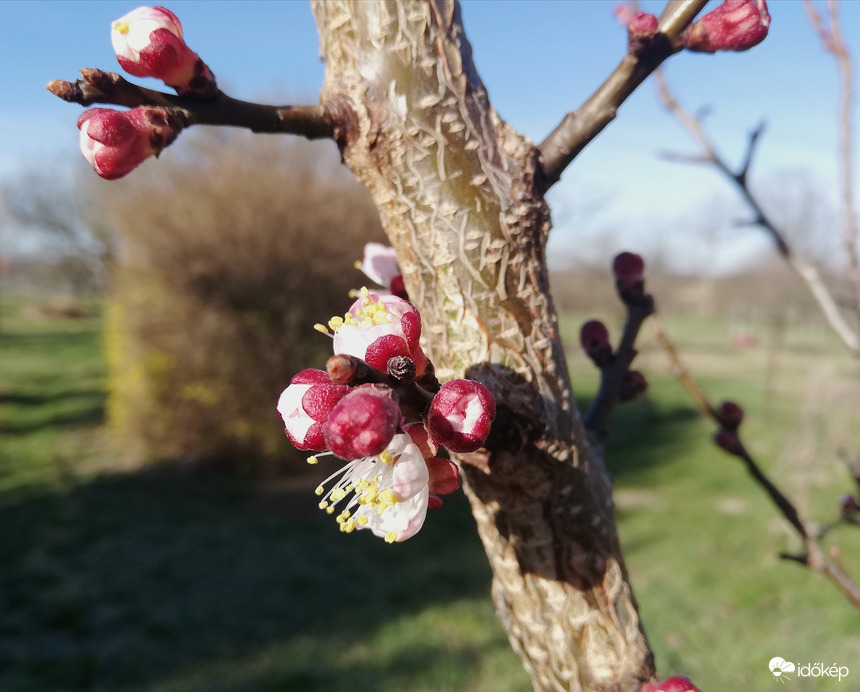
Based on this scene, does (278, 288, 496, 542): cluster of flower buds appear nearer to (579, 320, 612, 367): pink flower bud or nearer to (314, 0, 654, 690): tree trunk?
(314, 0, 654, 690): tree trunk

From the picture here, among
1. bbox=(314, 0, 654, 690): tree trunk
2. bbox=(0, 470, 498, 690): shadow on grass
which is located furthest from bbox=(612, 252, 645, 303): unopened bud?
bbox=(0, 470, 498, 690): shadow on grass

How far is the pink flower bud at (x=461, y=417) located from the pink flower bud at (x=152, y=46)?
1.64ft

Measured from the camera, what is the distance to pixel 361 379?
2.04 feet

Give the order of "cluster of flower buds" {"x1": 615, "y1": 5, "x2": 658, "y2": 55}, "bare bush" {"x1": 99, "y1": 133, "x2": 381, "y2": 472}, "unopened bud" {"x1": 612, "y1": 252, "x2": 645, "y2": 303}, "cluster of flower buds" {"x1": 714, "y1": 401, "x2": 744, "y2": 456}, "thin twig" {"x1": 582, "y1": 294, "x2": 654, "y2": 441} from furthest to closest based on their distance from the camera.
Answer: "bare bush" {"x1": 99, "y1": 133, "x2": 381, "y2": 472} < "cluster of flower buds" {"x1": 714, "y1": 401, "x2": 744, "y2": 456} < "unopened bud" {"x1": 612, "y1": 252, "x2": 645, "y2": 303} < "thin twig" {"x1": 582, "y1": 294, "x2": 654, "y2": 441} < "cluster of flower buds" {"x1": 615, "y1": 5, "x2": 658, "y2": 55}

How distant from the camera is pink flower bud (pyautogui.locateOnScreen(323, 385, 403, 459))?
571 mm

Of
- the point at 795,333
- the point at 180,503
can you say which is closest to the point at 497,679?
the point at 180,503

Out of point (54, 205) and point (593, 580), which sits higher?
point (54, 205)

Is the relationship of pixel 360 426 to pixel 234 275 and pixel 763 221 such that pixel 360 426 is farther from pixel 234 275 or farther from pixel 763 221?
pixel 234 275

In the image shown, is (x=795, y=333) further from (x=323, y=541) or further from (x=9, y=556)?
(x=9, y=556)

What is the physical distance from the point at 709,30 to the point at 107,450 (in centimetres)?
934

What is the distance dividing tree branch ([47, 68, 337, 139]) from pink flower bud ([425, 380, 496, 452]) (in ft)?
1.37

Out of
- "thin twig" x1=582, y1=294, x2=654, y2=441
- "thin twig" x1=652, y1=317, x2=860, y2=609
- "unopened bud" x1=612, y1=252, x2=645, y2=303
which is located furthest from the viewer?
"thin twig" x1=652, y1=317, x2=860, y2=609

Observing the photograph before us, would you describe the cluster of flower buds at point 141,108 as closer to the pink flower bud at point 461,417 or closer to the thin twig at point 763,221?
the pink flower bud at point 461,417

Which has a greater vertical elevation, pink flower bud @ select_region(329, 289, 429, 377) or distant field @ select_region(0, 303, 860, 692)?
pink flower bud @ select_region(329, 289, 429, 377)
